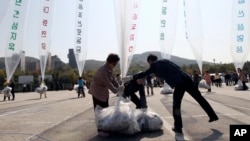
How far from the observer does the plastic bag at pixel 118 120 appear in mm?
6523

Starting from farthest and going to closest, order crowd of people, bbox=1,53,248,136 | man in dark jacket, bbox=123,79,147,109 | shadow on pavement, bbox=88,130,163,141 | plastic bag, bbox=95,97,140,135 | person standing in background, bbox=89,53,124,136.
→ man in dark jacket, bbox=123,79,147,109 → person standing in background, bbox=89,53,124,136 → crowd of people, bbox=1,53,248,136 → plastic bag, bbox=95,97,140,135 → shadow on pavement, bbox=88,130,163,141

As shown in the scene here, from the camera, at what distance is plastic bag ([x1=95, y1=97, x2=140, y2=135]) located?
6523mm

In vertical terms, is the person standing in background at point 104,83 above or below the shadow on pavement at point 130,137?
above

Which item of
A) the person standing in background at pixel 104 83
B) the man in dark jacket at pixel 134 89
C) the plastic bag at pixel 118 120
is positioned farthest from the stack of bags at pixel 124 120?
the man in dark jacket at pixel 134 89

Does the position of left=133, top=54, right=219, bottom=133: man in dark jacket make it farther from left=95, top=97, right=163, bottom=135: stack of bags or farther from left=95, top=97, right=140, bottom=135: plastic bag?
left=95, top=97, right=140, bottom=135: plastic bag

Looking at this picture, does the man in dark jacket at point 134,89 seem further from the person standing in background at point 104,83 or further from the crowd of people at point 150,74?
the person standing in background at point 104,83

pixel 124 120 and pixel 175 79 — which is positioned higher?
pixel 175 79

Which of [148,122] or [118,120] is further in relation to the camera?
[148,122]

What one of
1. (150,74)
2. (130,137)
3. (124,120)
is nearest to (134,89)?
(150,74)

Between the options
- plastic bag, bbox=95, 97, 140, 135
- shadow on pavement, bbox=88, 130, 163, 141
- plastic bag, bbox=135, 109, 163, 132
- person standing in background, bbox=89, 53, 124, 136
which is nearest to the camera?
shadow on pavement, bbox=88, 130, 163, 141

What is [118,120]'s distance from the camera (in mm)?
6523

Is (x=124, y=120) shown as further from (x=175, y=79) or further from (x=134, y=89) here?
(x=175, y=79)

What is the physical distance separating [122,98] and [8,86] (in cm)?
2016

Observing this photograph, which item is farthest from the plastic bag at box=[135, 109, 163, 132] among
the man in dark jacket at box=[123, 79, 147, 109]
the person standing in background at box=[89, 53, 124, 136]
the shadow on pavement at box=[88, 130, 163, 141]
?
the person standing in background at box=[89, 53, 124, 136]
